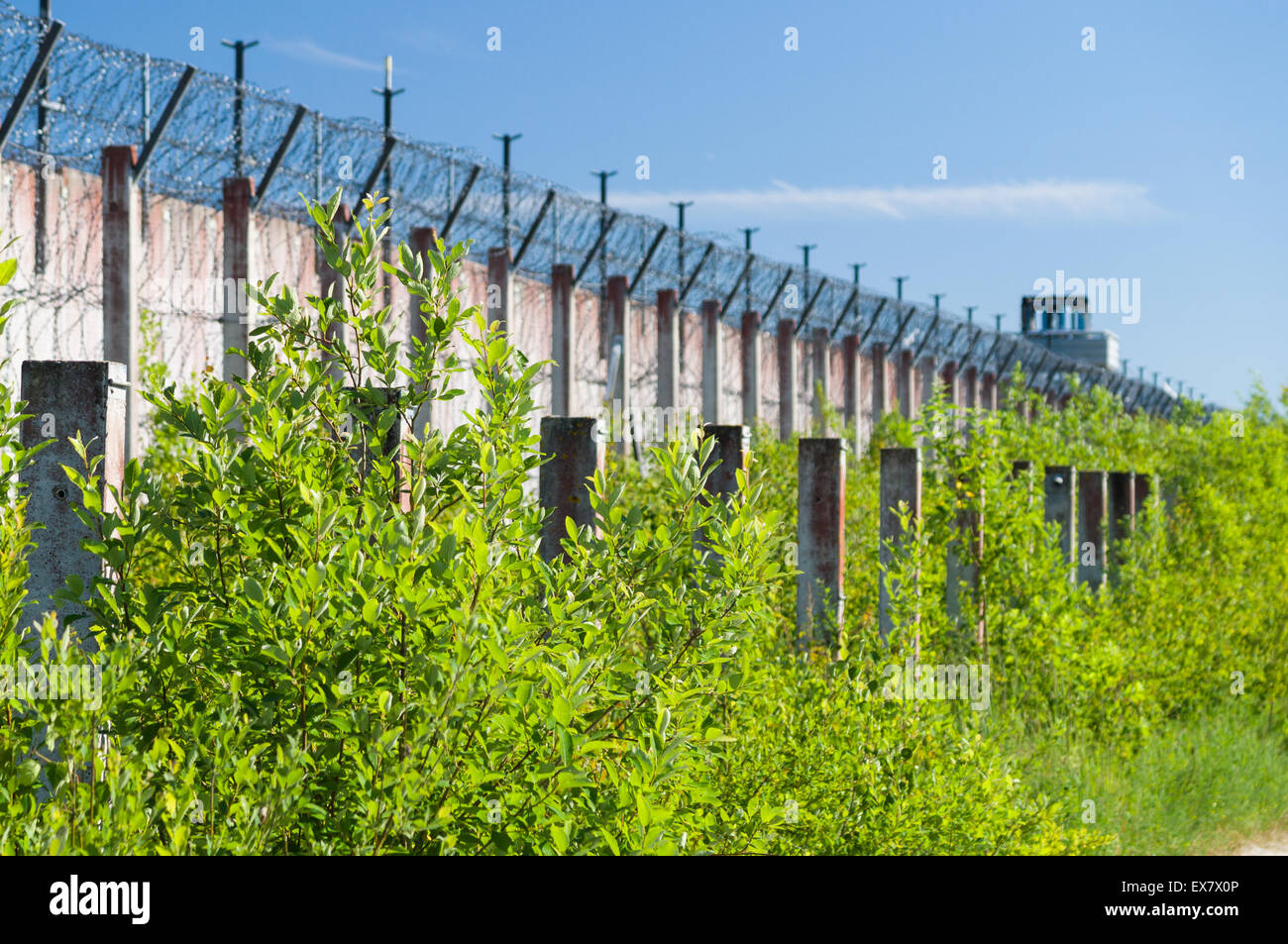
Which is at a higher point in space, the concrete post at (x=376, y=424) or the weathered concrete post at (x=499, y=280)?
the weathered concrete post at (x=499, y=280)

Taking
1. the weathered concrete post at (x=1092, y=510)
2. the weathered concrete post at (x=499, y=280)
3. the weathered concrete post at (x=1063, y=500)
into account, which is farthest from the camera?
the weathered concrete post at (x=499, y=280)

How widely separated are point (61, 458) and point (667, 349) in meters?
20.4

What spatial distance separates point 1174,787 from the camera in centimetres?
678

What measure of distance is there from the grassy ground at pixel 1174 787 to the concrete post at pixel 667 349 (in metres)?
16.3

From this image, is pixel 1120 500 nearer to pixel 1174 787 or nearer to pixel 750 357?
pixel 1174 787

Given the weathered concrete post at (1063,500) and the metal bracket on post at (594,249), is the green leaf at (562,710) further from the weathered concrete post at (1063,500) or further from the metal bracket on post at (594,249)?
the metal bracket on post at (594,249)

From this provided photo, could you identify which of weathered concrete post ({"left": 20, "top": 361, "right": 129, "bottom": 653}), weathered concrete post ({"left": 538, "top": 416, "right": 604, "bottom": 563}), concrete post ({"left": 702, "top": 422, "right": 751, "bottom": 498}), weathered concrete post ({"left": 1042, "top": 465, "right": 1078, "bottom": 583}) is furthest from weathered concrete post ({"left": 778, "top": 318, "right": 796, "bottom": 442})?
weathered concrete post ({"left": 20, "top": 361, "right": 129, "bottom": 653})

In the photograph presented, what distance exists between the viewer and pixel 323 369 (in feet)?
11.5

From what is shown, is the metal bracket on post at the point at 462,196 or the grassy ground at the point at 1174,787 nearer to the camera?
the grassy ground at the point at 1174,787

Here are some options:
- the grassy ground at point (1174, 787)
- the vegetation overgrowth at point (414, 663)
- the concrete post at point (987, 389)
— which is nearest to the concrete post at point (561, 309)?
the grassy ground at point (1174, 787)

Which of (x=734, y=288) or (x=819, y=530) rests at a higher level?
(x=734, y=288)

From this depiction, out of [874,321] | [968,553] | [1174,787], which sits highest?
[874,321]

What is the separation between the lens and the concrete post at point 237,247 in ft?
45.9

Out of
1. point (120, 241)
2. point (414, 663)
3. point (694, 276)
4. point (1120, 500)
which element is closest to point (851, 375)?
point (694, 276)
